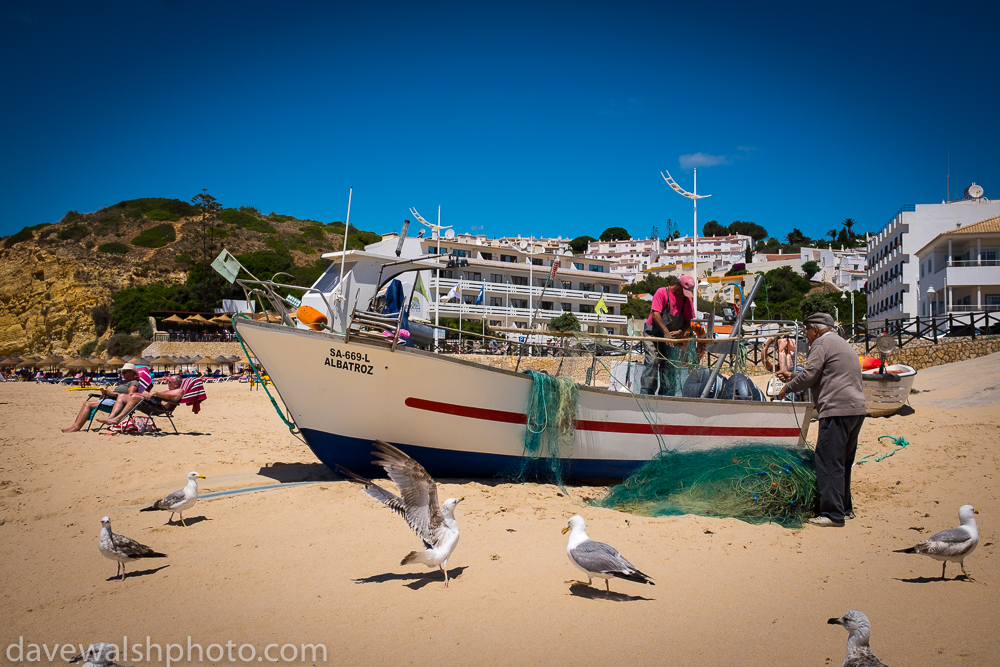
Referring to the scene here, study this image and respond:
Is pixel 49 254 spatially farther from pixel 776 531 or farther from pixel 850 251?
pixel 850 251

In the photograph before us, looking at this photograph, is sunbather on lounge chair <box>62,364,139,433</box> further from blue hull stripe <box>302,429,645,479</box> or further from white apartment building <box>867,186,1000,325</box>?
white apartment building <box>867,186,1000,325</box>

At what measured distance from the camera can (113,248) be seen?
2525 inches

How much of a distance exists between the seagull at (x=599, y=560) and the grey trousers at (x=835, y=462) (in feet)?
9.22

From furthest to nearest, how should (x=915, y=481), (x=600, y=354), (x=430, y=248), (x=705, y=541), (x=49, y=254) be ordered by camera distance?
(x=430, y=248)
(x=49, y=254)
(x=600, y=354)
(x=915, y=481)
(x=705, y=541)

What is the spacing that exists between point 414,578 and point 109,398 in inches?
359

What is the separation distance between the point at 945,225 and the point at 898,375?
128ft

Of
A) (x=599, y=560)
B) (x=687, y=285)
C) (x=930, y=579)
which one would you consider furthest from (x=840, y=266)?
(x=599, y=560)

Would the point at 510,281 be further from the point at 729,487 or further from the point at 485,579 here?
the point at 485,579

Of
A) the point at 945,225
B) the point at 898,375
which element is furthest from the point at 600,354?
the point at 945,225

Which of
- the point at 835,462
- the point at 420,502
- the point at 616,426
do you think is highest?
the point at 616,426

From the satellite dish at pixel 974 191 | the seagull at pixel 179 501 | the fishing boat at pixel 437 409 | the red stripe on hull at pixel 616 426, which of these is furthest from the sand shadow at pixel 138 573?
the satellite dish at pixel 974 191

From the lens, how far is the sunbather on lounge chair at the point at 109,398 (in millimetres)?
10109

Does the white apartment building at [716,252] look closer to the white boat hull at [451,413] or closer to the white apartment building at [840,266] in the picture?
the white apartment building at [840,266]

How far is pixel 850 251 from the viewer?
10219 centimetres
